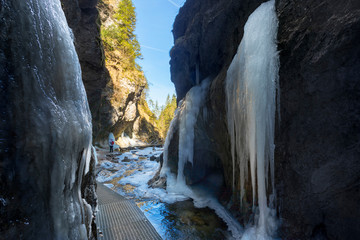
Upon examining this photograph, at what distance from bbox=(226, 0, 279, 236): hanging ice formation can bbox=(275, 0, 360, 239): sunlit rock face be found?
0.18m

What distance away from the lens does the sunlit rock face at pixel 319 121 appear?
2.05m

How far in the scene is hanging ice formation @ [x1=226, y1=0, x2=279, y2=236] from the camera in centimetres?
310

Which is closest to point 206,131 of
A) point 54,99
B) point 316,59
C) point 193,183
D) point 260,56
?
point 193,183

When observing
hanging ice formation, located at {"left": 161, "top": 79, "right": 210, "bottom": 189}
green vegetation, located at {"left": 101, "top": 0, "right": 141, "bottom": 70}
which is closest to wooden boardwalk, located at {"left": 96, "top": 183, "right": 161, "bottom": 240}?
hanging ice formation, located at {"left": 161, "top": 79, "right": 210, "bottom": 189}

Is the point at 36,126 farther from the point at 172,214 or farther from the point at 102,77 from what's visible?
the point at 102,77

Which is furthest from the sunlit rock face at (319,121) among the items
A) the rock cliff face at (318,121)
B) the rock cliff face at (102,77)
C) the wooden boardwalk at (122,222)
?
the rock cliff face at (102,77)

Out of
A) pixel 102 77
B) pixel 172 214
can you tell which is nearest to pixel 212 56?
pixel 172 214

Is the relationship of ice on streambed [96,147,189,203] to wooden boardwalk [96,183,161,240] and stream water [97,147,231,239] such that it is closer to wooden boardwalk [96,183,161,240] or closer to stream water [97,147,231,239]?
stream water [97,147,231,239]

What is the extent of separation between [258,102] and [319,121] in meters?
1.13

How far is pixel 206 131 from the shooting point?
675 centimetres

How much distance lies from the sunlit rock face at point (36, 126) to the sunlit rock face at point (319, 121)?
Result: 323 centimetres

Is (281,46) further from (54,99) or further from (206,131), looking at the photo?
(206,131)

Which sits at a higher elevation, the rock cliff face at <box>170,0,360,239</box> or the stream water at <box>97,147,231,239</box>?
the rock cliff face at <box>170,0,360,239</box>

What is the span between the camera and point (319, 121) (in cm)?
238
